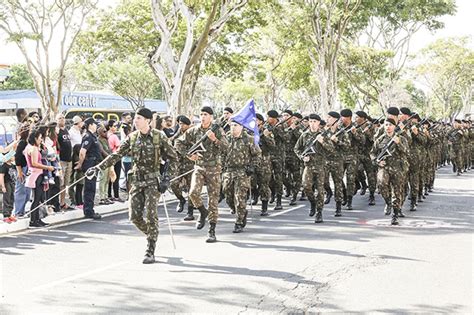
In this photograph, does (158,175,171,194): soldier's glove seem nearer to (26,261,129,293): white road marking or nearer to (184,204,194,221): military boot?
(26,261,129,293): white road marking

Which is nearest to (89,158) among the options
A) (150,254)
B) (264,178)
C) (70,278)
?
(264,178)

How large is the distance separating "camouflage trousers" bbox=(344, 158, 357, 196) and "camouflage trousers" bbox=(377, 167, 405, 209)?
1945 mm

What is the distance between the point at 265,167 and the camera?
1159 centimetres

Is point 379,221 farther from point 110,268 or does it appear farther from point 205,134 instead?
point 110,268

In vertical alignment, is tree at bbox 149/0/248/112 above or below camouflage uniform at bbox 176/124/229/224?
above

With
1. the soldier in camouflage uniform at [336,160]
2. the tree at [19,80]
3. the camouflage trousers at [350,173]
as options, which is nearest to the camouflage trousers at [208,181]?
the soldier in camouflage uniform at [336,160]

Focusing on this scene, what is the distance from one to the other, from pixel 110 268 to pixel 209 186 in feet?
7.82

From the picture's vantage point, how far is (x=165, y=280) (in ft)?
20.8

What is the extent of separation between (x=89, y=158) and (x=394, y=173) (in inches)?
221

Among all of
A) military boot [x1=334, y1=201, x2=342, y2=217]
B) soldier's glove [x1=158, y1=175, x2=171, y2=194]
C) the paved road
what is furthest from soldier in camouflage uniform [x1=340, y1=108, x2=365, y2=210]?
soldier's glove [x1=158, y1=175, x2=171, y2=194]

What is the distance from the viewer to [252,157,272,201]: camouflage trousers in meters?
11.4

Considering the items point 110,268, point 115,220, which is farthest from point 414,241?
point 115,220

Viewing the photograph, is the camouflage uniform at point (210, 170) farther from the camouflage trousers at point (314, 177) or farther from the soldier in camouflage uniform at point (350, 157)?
the soldier in camouflage uniform at point (350, 157)

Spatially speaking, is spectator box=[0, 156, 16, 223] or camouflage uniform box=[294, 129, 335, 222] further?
camouflage uniform box=[294, 129, 335, 222]
